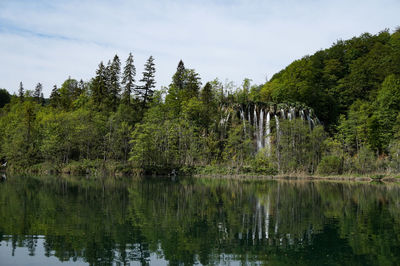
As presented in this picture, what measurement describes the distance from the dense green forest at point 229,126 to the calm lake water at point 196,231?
1102 inches

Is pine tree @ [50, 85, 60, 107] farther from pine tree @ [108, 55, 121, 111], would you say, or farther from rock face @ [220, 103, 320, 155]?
rock face @ [220, 103, 320, 155]

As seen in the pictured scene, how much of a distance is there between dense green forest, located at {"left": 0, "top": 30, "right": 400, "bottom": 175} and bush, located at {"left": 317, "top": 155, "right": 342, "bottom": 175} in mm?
140

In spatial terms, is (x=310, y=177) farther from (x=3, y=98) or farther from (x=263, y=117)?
(x=3, y=98)

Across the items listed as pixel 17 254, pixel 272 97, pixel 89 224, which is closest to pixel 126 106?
pixel 272 97

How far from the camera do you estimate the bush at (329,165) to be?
162 feet

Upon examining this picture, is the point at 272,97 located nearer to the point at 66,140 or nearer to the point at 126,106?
the point at 126,106

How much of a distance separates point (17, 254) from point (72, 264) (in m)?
2.24

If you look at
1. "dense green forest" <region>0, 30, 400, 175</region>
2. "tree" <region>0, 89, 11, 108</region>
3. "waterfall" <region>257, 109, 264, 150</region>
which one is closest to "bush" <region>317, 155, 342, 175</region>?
"dense green forest" <region>0, 30, 400, 175</region>

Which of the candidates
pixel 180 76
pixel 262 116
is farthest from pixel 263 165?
pixel 180 76

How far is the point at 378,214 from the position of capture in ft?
67.8

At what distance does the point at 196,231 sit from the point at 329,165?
3853 centimetres

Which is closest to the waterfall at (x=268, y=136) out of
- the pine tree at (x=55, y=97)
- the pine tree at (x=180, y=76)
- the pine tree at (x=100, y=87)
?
the pine tree at (x=180, y=76)

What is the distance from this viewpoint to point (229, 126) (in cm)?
6575

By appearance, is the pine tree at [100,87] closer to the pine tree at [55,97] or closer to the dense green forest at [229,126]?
the dense green forest at [229,126]
